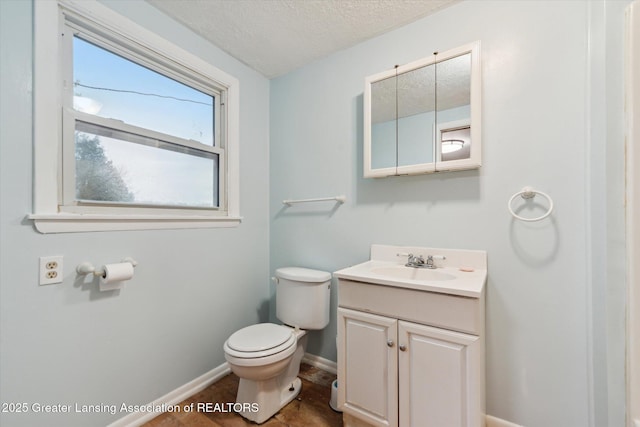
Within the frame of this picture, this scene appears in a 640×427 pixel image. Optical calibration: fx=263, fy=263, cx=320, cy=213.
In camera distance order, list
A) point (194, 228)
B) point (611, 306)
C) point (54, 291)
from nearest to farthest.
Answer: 1. point (611, 306)
2. point (54, 291)
3. point (194, 228)

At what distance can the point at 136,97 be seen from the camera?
1531 mm

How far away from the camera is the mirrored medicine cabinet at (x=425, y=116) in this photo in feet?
4.54

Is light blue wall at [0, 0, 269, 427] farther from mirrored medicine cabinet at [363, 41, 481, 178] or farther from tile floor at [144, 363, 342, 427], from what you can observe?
mirrored medicine cabinet at [363, 41, 481, 178]

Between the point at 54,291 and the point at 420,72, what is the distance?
2147 mm

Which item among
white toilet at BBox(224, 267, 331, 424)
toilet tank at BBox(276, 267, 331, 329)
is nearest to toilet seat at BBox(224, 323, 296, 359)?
white toilet at BBox(224, 267, 331, 424)

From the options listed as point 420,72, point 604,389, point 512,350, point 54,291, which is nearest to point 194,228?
point 54,291

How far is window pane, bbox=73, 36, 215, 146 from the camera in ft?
4.35

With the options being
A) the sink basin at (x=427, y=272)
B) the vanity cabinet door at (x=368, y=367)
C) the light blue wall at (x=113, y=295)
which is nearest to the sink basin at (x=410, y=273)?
the sink basin at (x=427, y=272)

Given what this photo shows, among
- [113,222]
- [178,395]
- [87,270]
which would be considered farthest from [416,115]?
[178,395]

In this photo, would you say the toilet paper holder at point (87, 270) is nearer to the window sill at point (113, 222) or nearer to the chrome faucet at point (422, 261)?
the window sill at point (113, 222)

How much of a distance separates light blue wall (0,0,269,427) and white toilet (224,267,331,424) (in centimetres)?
39

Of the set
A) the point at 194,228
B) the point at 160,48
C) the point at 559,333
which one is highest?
the point at 160,48

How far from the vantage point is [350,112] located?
6.07 feet

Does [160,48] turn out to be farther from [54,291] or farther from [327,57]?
[54,291]
